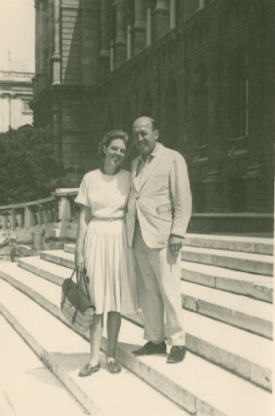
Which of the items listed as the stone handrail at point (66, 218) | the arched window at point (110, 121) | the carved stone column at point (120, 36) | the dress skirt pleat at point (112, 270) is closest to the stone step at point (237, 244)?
the stone handrail at point (66, 218)

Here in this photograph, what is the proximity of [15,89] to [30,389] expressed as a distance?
5307 centimetres

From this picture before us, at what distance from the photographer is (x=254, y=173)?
18.0m

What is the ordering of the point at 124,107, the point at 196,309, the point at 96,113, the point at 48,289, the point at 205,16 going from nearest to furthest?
1. the point at 196,309
2. the point at 48,289
3. the point at 205,16
4. the point at 124,107
5. the point at 96,113

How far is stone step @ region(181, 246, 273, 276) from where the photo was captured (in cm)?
708

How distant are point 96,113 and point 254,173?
21453mm

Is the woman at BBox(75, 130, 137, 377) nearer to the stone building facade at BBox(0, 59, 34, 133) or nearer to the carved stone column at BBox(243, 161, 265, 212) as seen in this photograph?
the carved stone column at BBox(243, 161, 265, 212)

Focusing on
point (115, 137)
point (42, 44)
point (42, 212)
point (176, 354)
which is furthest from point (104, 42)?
point (176, 354)

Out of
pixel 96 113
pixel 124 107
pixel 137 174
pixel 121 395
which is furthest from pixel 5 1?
pixel 96 113

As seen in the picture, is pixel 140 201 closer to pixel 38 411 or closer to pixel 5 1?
pixel 38 411

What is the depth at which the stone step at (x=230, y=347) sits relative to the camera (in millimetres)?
4824

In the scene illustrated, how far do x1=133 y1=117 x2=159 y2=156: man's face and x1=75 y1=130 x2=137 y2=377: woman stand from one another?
197mm

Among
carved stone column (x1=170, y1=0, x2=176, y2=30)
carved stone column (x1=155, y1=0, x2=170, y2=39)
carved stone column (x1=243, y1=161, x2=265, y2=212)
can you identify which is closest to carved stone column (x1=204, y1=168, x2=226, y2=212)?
carved stone column (x1=243, y1=161, x2=265, y2=212)

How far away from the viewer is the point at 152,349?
19.0 ft

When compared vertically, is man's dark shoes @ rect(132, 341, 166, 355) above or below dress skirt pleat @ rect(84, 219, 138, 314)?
below
